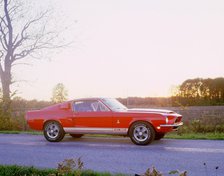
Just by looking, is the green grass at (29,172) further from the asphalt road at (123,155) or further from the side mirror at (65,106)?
the side mirror at (65,106)

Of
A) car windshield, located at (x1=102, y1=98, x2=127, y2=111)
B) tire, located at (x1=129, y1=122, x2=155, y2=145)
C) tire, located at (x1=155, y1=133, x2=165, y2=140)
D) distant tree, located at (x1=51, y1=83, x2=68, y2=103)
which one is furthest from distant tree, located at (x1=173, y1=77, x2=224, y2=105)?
tire, located at (x1=129, y1=122, x2=155, y2=145)

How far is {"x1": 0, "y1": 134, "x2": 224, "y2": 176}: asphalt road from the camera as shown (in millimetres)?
8242

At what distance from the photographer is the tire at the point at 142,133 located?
38.4 ft

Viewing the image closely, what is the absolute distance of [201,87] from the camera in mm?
31188

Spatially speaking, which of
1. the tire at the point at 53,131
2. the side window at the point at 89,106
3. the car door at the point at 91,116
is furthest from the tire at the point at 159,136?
the tire at the point at 53,131

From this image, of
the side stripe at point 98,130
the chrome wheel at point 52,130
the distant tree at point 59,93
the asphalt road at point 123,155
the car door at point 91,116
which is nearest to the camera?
the asphalt road at point 123,155

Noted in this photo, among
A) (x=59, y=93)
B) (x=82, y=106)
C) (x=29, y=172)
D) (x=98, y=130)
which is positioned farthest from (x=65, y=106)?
(x=59, y=93)

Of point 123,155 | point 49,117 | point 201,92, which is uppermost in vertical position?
point 201,92

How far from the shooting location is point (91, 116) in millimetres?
12758

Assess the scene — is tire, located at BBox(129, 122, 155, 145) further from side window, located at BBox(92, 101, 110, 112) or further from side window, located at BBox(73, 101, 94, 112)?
side window, located at BBox(73, 101, 94, 112)

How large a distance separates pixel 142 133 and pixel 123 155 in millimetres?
2101

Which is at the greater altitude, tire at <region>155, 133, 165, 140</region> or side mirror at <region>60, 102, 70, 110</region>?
side mirror at <region>60, 102, 70, 110</region>

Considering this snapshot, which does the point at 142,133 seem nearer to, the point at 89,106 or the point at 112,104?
the point at 112,104

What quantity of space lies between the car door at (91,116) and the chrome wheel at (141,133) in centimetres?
95
